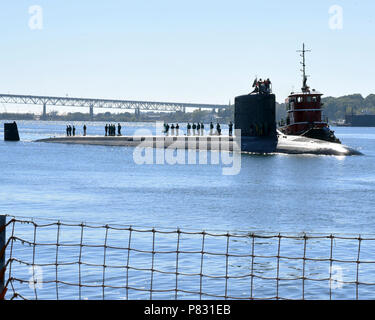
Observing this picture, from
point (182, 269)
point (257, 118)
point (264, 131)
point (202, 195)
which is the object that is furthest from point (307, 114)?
point (182, 269)

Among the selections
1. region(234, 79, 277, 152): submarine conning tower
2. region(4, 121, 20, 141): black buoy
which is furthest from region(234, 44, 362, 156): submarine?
region(4, 121, 20, 141): black buoy

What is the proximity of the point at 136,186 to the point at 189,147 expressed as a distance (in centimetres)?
3010

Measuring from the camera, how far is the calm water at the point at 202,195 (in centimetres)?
2327

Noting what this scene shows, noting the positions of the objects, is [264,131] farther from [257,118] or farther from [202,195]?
[202,195]

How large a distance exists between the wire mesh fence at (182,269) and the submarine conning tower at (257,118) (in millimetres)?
34885

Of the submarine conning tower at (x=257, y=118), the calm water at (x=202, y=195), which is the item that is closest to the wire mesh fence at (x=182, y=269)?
the calm water at (x=202, y=195)

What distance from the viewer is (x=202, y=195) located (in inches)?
1260

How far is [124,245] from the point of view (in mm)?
18125

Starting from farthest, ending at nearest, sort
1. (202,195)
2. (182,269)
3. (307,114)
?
(307,114)
(202,195)
(182,269)

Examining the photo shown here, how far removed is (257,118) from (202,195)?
23486mm

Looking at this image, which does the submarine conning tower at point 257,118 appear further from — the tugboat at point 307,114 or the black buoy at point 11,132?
the black buoy at point 11,132

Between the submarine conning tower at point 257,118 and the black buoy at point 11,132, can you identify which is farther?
the black buoy at point 11,132

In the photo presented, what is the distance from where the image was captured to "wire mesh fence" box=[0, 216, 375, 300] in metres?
13.0
